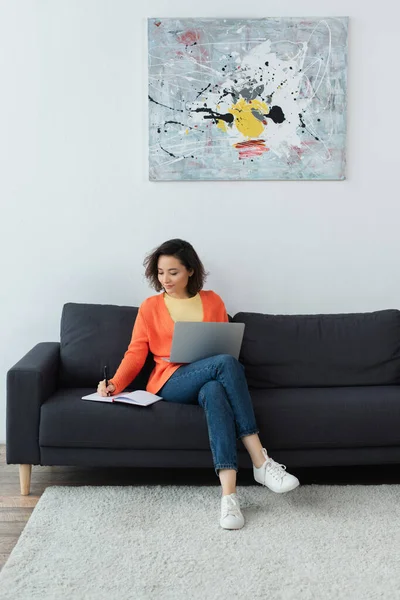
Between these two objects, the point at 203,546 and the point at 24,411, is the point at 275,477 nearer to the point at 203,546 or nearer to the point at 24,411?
the point at 203,546

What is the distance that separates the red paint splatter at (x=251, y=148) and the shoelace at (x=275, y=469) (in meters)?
1.60

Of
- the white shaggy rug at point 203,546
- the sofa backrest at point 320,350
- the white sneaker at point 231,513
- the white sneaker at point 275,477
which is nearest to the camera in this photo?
the white shaggy rug at point 203,546

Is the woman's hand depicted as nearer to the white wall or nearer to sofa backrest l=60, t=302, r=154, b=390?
sofa backrest l=60, t=302, r=154, b=390

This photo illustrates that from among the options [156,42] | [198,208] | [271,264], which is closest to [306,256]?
[271,264]

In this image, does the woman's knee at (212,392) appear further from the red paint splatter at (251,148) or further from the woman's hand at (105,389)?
the red paint splatter at (251,148)

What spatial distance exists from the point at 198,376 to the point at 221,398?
163mm

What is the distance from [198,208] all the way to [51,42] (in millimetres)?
1113

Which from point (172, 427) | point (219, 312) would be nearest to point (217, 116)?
point (219, 312)

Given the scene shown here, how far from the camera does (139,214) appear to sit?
3783 millimetres

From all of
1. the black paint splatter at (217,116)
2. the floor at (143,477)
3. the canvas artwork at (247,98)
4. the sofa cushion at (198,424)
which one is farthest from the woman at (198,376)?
the black paint splatter at (217,116)

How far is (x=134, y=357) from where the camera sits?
10.8ft

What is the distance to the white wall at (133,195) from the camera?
368 centimetres

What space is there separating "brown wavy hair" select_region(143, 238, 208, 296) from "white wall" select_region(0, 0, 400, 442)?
0.41 meters

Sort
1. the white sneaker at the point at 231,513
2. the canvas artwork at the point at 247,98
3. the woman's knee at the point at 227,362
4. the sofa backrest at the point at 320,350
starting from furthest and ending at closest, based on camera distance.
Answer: the canvas artwork at the point at 247,98 → the sofa backrest at the point at 320,350 → the woman's knee at the point at 227,362 → the white sneaker at the point at 231,513
